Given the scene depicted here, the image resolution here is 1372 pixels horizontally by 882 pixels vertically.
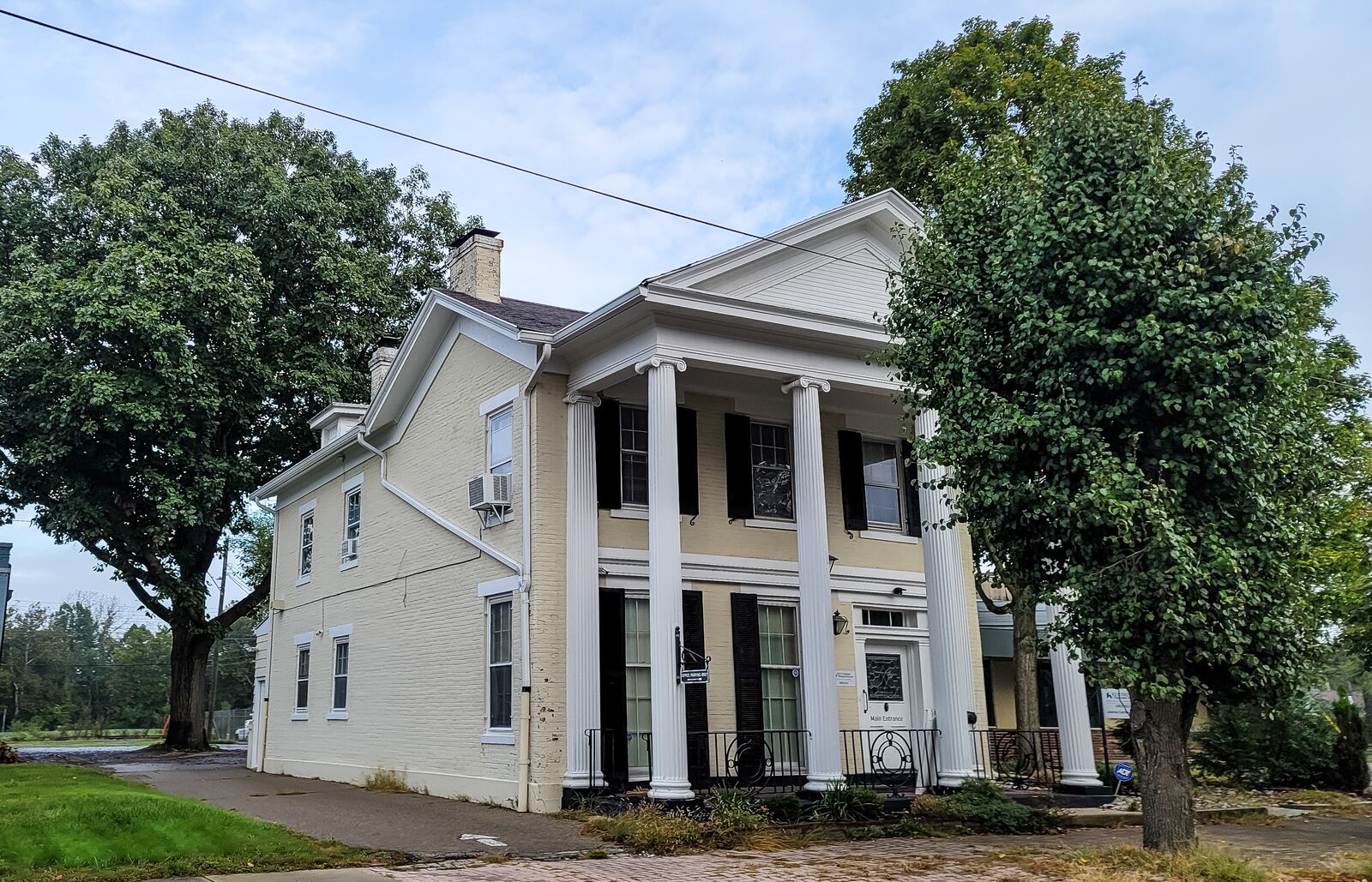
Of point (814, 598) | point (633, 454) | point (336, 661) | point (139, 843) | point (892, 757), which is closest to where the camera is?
point (139, 843)

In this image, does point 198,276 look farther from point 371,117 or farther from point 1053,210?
point 1053,210

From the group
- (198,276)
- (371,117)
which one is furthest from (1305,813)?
(198,276)

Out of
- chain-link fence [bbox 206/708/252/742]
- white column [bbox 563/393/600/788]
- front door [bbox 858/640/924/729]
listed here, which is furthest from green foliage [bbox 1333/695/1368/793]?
chain-link fence [bbox 206/708/252/742]

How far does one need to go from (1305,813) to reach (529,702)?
1099cm

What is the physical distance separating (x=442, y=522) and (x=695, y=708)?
15.4 ft

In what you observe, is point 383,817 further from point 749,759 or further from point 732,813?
point 749,759

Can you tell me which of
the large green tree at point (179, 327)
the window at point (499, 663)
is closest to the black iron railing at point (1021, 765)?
the window at point (499, 663)

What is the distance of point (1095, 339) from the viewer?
880 centimetres

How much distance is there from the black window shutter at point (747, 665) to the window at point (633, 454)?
198 cm

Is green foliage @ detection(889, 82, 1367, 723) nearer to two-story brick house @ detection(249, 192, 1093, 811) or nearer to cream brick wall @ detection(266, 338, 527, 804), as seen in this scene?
two-story brick house @ detection(249, 192, 1093, 811)

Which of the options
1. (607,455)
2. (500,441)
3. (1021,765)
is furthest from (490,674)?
(1021,765)

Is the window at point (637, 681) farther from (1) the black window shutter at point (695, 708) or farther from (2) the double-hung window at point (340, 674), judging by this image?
(2) the double-hung window at point (340, 674)

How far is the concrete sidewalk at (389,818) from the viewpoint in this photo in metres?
10.2

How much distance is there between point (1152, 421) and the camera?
898 cm
